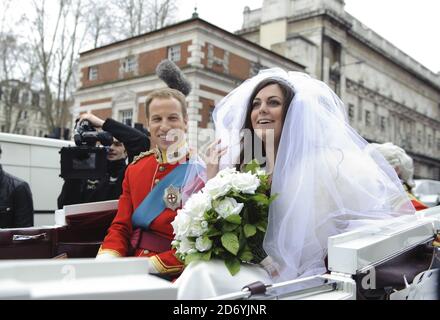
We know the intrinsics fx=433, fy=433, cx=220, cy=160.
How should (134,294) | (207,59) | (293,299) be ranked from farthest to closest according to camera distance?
(207,59), (293,299), (134,294)

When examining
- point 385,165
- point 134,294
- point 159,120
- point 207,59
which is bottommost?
point 134,294

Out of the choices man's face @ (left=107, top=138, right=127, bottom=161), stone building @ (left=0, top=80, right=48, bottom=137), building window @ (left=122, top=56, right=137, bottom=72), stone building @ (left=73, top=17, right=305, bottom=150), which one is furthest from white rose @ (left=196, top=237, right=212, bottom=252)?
stone building @ (left=0, top=80, right=48, bottom=137)

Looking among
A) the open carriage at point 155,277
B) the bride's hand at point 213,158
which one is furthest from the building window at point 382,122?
the bride's hand at point 213,158

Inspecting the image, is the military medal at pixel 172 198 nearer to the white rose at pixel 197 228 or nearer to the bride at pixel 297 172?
the bride at pixel 297 172

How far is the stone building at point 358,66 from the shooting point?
31812mm

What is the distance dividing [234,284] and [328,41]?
33481mm

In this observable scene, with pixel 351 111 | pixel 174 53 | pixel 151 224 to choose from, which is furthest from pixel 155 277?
pixel 351 111

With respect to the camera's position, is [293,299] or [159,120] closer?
[293,299]

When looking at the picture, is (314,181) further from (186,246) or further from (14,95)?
(14,95)

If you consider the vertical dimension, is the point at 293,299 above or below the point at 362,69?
below

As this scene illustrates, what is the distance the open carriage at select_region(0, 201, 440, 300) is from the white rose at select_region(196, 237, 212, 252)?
40 centimetres

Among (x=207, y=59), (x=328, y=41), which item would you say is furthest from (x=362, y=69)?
(x=207, y=59)

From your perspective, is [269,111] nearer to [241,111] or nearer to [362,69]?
[241,111]
